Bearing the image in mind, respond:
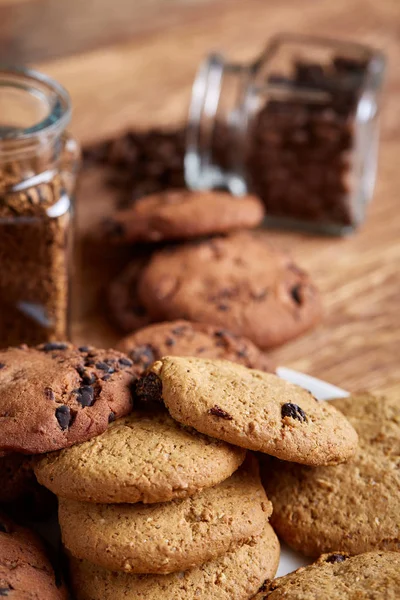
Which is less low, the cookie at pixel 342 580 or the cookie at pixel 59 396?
the cookie at pixel 59 396

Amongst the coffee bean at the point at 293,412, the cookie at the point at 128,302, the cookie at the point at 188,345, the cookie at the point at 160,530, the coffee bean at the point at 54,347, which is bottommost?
the cookie at the point at 128,302

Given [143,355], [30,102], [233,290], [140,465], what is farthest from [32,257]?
[140,465]

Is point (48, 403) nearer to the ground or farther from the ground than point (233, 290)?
farther from the ground

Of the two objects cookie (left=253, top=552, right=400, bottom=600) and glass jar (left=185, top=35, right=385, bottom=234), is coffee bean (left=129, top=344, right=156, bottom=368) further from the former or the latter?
glass jar (left=185, top=35, right=385, bottom=234)

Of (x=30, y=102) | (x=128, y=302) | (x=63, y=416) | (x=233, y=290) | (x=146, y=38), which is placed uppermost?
(x=30, y=102)

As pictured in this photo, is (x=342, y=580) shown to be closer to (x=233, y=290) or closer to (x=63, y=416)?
(x=63, y=416)

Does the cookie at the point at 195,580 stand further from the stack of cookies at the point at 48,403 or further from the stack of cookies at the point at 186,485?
the stack of cookies at the point at 48,403

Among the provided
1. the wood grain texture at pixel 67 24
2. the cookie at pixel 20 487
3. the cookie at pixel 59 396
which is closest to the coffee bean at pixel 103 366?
the cookie at pixel 59 396
